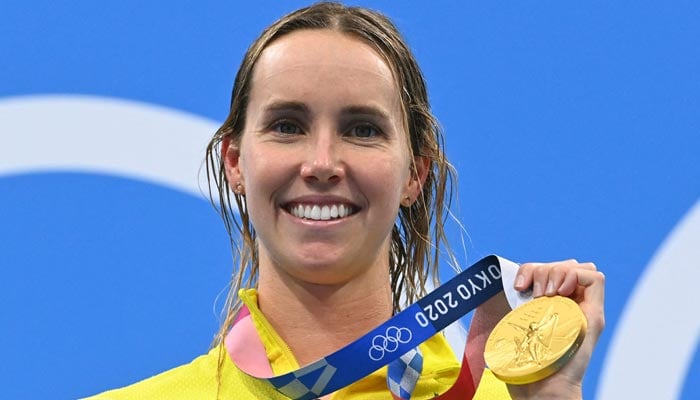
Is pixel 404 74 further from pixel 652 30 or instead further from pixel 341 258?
pixel 652 30

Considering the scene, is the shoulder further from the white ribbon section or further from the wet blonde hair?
the white ribbon section

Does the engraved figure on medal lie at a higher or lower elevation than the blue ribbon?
lower

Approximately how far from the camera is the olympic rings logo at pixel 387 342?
5.03 ft

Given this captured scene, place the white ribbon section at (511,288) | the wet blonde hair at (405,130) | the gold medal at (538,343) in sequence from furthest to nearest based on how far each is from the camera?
the wet blonde hair at (405,130)
the white ribbon section at (511,288)
the gold medal at (538,343)

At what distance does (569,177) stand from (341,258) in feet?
2.60

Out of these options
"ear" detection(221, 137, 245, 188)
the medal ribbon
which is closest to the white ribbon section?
the medal ribbon

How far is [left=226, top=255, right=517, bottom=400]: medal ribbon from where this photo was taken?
4.99 ft

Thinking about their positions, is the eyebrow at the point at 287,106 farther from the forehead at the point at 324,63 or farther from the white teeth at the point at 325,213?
the white teeth at the point at 325,213

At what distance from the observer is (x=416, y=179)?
1.74 meters

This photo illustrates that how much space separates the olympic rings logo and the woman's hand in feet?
0.50

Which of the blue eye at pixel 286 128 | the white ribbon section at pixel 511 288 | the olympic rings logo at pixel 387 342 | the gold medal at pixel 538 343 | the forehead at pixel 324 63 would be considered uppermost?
the forehead at pixel 324 63

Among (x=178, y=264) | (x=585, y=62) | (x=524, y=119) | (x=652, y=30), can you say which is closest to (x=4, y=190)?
(x=178, y=264)

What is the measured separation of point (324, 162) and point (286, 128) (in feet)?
0.32

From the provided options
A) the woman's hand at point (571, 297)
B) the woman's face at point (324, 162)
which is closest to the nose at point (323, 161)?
the woman's face at point (324, 162)
